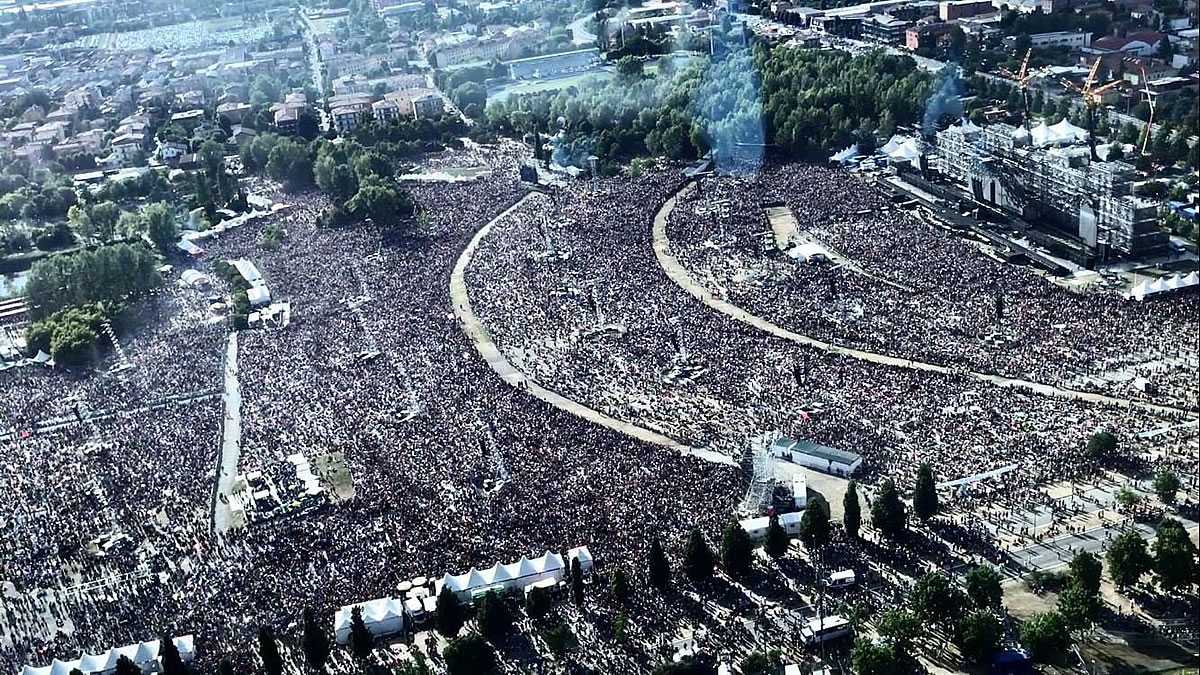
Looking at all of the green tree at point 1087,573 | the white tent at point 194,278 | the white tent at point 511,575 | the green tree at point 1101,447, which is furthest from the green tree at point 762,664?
the white tent at point 194,278

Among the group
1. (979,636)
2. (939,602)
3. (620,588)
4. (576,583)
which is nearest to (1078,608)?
(979,636)

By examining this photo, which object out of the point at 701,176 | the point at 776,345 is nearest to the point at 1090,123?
the point at 701,176

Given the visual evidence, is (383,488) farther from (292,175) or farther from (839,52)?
(839,52)

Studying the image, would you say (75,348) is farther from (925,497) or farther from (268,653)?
(925,497)

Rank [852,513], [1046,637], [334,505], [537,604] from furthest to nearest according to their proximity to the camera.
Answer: [334,505]
[852,513]
[537,604]
[1046,637]

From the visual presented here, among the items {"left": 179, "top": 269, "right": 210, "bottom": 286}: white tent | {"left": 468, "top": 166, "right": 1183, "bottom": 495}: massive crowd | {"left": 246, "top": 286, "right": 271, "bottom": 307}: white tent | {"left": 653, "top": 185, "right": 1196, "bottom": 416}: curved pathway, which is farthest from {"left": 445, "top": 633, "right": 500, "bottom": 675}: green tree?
{"left": 179, "top": 269, "right": 210, "bottom": 286}: white tent

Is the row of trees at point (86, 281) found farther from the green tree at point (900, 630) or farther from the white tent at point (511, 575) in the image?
the green tree at point (900, 630)
